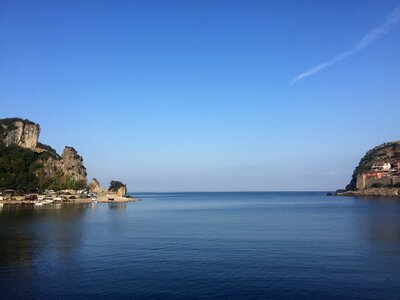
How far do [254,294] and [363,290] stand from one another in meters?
8.01

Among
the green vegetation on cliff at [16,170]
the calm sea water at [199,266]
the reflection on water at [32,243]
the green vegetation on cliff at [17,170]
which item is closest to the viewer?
the calm sea water at [199,266]

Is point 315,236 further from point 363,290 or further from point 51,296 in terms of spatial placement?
point 51,296

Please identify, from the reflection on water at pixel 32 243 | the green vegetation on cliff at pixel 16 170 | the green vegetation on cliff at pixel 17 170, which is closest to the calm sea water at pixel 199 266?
the reflection on water at pixel 32 243

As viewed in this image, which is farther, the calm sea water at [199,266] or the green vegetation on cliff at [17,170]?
the green vegetation on cliff at [17,170]

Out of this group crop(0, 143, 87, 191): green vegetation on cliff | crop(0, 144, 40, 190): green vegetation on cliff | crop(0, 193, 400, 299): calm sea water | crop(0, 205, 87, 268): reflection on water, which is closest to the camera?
crop(0, 193, 400, 299): calm sea water

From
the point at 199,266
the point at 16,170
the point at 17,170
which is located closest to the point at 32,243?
the point at 199,266

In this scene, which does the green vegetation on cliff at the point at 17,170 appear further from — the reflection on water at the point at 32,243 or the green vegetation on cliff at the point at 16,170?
the reflection on water at the point at 32,243

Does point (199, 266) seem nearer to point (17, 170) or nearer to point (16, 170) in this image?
point (16, 170)

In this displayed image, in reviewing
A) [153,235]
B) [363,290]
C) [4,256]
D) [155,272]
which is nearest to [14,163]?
[153,235]

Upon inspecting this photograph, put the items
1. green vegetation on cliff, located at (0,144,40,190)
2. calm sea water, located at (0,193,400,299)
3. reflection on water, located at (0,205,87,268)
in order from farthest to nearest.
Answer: green vegetation on cliff, located at (0,144,40,190), reflection on water, located at (0,205,87,268), calm sea water, located at (0,193,400,299)

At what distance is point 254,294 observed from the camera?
27562 mm

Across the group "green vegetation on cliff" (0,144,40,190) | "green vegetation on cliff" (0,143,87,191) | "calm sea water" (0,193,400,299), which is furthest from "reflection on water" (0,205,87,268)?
"green vegetation on cliff" (0,143,87,191)

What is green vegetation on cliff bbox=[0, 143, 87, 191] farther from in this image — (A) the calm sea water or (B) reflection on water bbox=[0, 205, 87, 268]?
(A) the calm sea water

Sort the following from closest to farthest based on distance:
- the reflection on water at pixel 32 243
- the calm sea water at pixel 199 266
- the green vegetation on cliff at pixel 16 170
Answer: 1. the calm sea water at pixel 199 266
2. the reflection on water at pixel 32 243
3. the green vegetation on cliff at pixel 16 170
